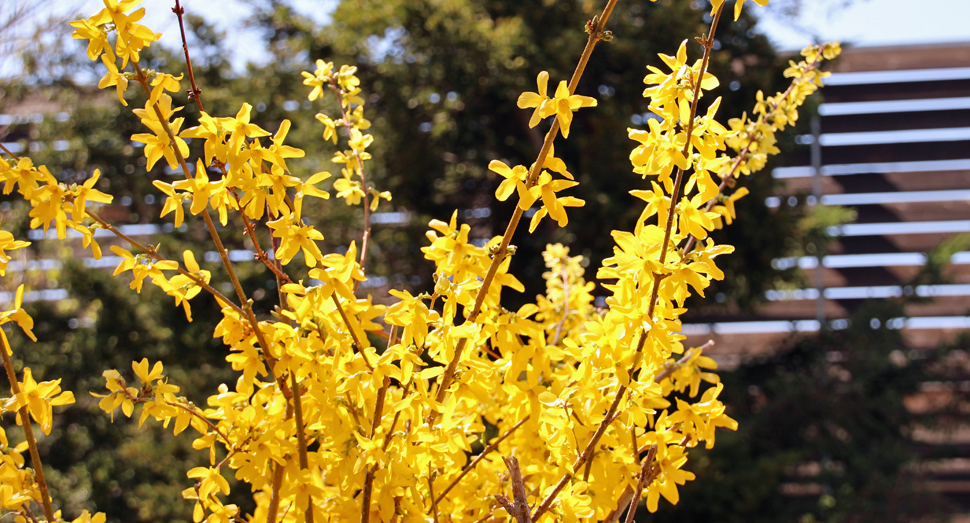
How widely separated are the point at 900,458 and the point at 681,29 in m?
2.38

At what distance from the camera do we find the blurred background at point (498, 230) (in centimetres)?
333

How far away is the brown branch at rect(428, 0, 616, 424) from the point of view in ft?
2.13

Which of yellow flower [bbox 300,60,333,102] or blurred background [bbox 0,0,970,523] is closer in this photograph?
yellow flower [bbox 300,60,333,102]

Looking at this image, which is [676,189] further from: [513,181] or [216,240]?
[216,240]

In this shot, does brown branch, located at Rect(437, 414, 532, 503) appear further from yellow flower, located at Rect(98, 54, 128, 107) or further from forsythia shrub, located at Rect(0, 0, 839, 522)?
yellow flower, located at Rect(98, 54, 128, 107)

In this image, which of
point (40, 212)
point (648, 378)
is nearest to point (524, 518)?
point (648, 378)

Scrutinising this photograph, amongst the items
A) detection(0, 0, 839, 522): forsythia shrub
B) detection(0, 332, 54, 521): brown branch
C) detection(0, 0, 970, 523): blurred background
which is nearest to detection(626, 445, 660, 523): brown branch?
detection(0, 0, 839, 522): forsythia shrub

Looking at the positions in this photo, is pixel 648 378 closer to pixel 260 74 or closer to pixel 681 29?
pixel 681 29

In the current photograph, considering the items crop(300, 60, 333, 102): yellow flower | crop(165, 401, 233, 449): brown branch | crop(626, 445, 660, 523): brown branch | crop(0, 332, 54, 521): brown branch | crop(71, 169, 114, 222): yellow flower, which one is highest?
crop(300, 60, 333, 102): yellow flower

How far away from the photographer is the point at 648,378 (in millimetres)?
758

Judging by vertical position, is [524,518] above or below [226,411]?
above

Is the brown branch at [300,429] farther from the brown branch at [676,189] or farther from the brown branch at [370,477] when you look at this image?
the brown branch at [676,189]

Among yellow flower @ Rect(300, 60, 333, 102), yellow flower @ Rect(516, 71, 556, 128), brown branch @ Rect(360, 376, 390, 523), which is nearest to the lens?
yellow flower @ Rect(516, 71, 556, 128)

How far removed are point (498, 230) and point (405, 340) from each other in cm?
313
